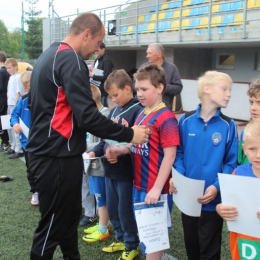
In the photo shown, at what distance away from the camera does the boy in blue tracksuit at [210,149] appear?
2213 millimetres

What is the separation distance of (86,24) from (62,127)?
71cm

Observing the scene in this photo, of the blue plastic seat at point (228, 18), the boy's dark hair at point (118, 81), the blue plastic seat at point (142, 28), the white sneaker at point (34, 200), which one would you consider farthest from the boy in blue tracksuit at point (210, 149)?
the blue plastic seat at point (142, 28)

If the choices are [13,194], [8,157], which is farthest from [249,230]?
[8,157]

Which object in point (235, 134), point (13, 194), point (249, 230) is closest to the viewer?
point (249, 230)

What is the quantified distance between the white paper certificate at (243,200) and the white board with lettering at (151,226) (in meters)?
0.64

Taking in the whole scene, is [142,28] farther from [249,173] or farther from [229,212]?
[229,212]

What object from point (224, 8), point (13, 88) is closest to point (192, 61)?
point (224, 8)

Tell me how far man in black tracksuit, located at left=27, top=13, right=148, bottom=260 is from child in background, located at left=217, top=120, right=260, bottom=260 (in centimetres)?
71

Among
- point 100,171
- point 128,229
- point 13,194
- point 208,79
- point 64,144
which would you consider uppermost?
point 208,79

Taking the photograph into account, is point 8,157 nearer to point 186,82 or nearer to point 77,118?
point 77,118

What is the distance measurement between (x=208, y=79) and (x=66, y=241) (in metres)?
1.55

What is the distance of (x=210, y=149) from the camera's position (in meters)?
2.22

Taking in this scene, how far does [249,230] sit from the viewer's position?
69.0 inches

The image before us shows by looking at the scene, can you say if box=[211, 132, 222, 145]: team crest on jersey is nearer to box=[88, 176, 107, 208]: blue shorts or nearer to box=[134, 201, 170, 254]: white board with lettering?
box=[134, 201, 170, 254]: white board with lettering
